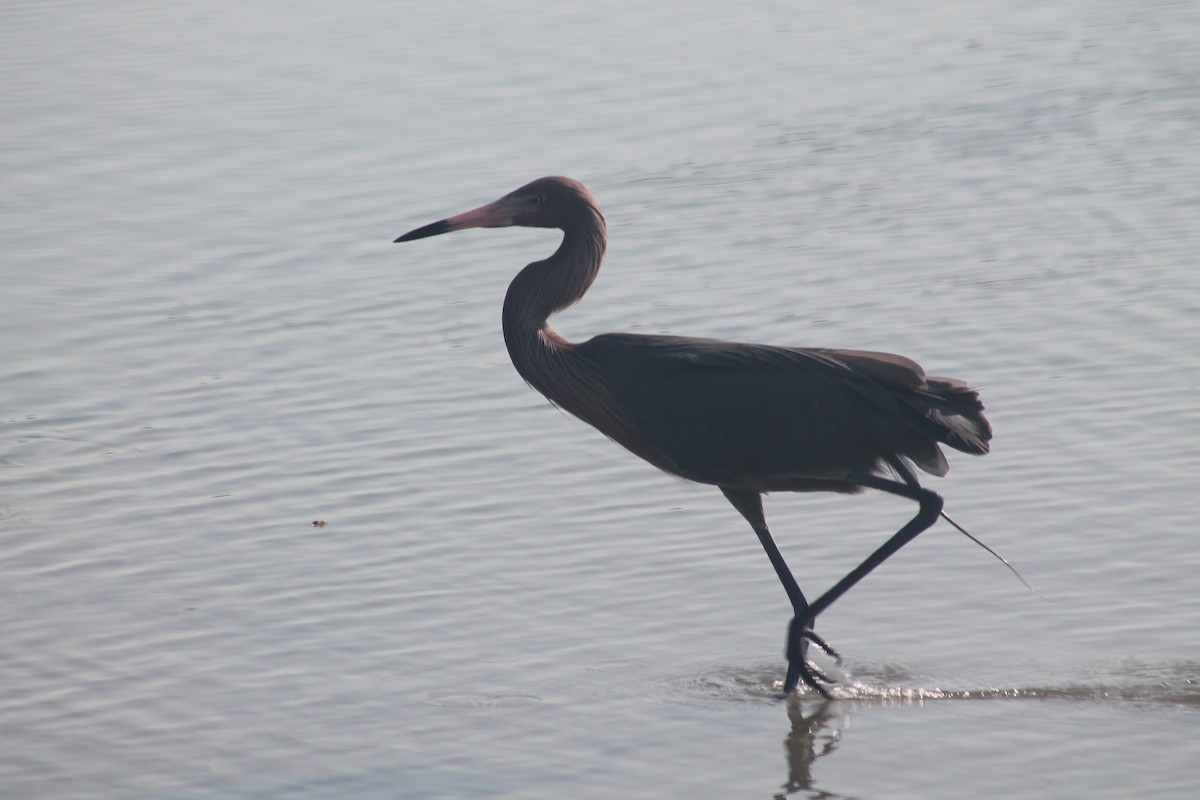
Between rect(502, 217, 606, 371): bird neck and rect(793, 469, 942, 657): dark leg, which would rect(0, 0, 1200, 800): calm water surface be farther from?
rect(502, 217, 606, 371): bird neck

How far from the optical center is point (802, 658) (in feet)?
19.4

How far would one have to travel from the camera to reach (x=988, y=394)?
27.9 feet

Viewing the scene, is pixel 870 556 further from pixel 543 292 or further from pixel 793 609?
pixel 543 292

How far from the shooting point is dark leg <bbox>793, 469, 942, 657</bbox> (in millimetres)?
5957

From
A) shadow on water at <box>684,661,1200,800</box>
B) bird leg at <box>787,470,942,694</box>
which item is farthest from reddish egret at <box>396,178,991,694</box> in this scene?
shadow on water at <box>684,661,1200,800</box>

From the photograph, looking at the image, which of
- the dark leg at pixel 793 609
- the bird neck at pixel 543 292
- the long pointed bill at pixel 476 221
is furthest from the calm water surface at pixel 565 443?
the long pointed bill at pixel 476 221

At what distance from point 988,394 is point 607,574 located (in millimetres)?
2626

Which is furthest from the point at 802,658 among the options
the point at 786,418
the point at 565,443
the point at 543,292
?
the point at 565,443

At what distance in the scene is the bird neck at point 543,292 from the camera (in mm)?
6477

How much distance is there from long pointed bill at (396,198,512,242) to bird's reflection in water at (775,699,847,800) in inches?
85.5

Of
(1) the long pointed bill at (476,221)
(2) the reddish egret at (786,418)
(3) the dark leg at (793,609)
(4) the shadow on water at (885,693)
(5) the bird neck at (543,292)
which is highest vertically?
(1) the long pointed bill at (476,221)

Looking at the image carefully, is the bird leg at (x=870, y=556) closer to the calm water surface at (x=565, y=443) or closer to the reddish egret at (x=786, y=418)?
the reddish egret at (x=786, y=418)

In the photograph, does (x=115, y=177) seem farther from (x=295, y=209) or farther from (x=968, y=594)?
(x=968, y=594)

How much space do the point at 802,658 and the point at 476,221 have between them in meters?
2.10
